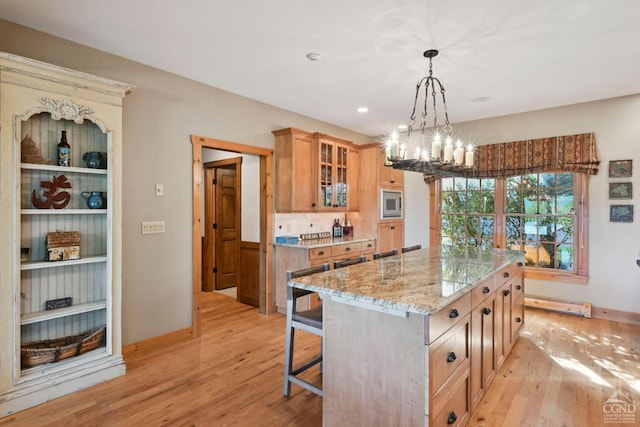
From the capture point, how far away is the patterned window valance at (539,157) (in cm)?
418

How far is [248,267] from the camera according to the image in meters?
4.78

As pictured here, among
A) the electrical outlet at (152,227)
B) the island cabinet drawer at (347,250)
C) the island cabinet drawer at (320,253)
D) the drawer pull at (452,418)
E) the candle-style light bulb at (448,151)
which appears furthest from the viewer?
the island cabinet drawer at (347,250)

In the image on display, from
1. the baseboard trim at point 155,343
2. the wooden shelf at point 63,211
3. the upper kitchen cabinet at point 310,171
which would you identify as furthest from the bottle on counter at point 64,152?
the upper kitchen cabinet at point 310,171

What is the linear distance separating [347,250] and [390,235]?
1.18 meters

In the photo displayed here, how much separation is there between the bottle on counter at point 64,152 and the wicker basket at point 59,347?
1.37m

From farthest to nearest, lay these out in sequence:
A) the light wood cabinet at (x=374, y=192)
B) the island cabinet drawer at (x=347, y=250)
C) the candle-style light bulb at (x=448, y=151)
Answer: the light wood cabinet at (x=374, y=192) → the island cabinet drawer at (x=347, y=250) → the candle-style light bulb at (x=448, y=151)

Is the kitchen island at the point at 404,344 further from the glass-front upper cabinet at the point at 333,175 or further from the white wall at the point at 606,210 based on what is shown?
the white wall at the point at 606,210

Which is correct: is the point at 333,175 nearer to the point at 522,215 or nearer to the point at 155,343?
the point at 522,215

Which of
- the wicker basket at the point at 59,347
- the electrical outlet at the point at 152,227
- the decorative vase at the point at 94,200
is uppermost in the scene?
the decorative vase at the point at 94,200

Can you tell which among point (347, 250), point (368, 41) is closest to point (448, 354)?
point (368, 41)

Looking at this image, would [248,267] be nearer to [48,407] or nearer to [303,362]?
[303,362]

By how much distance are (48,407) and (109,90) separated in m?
2.36

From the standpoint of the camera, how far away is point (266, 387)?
2570mm

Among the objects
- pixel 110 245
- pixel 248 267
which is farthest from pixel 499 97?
pixel 110 245
